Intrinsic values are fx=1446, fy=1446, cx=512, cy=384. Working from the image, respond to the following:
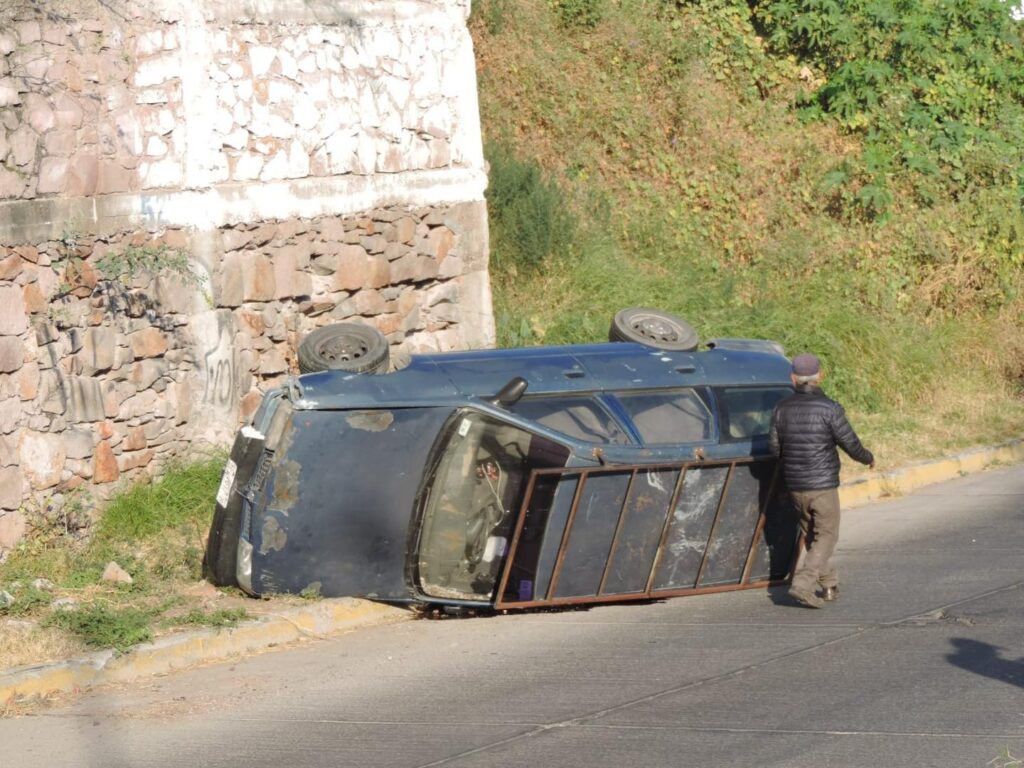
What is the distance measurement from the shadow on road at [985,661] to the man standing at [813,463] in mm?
1194

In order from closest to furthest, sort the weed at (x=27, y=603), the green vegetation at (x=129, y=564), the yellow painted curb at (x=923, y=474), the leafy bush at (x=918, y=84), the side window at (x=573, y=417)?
the green vegetation at (x=129, y=564)
the weed at (x=27, y=603)
the side window at (x=573, y=417)
the yellow painted curb at (x=923, y=474)
the leafy bush at (x=918, y=84)

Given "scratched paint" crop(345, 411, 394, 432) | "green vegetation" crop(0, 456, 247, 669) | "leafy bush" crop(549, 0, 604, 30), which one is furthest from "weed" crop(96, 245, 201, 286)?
"leafy bush" crop(549, 0, 604, 30)

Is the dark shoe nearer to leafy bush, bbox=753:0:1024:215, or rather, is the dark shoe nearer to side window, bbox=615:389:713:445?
side window, bbox=615:389:713:445

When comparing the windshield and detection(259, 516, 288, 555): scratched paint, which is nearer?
detection(259, 516, 288, 555): scratched paint

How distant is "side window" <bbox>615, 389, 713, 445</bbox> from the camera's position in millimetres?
9078

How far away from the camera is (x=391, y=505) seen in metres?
8.46

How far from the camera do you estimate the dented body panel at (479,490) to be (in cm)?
845

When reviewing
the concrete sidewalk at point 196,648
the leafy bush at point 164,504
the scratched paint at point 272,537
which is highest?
the scratched paint at point 272,537

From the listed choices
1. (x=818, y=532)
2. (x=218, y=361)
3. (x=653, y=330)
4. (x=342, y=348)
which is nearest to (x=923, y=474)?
(x=653, y=330)

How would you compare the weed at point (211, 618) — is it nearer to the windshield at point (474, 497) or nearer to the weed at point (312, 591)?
the weed at point (312, 591)

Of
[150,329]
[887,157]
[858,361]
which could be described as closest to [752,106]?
[887,157]

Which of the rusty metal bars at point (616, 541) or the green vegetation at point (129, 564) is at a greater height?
the rusty metal bars at point (616, 541)

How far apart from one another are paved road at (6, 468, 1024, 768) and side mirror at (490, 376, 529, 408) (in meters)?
1.35

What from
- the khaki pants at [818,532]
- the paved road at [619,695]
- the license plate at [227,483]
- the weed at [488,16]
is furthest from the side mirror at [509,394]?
the weed at [488,16]
